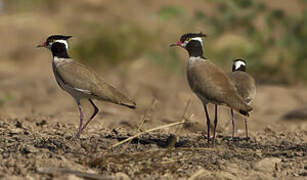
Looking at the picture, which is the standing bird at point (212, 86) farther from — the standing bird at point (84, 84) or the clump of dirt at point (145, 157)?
the standing bird at point (84, 84)

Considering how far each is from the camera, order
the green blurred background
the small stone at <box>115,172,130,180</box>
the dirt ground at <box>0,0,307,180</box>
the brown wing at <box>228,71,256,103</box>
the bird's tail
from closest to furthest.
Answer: the small stone at <box>115,172,130,180</box> < the dirt ground at <box>0,0,307,180</box> < the bird's tail < the brown wing at <box>228,71,256,103</box> < the green blurred background

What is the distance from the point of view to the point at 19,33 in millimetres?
16641

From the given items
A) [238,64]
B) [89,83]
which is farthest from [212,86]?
[238,64]

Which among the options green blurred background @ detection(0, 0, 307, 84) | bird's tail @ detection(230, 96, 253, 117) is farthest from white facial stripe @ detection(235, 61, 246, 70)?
green blurred background @ detection(0, 0, 307, 84)

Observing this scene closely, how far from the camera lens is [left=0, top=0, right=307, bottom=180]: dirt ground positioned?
16.4 feet

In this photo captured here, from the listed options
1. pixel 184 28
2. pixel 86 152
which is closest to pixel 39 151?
pixel 86 152

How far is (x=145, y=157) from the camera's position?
5070 millimetres

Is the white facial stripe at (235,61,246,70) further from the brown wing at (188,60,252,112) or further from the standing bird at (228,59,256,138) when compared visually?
the brown wing at (188,60,252,112)

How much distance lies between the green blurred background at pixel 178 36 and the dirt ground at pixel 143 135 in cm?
43

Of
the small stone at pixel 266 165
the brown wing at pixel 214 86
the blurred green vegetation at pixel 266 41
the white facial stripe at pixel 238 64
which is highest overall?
the blurred green vegetation at pixel 266 41

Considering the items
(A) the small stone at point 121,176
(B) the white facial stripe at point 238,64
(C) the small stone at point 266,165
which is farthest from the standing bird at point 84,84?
(B) the white facial stripe at point 238,64

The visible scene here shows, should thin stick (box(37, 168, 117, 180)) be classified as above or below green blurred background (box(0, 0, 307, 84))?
below

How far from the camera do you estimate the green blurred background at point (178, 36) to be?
12594 millimetres

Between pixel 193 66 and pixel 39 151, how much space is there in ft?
5.75
